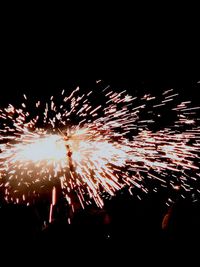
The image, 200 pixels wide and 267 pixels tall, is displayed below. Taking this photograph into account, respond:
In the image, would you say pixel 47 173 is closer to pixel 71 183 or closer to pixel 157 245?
pixel 71 183

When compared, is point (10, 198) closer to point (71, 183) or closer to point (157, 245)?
point (71, 183)

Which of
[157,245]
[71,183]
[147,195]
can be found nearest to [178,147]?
[147,195]

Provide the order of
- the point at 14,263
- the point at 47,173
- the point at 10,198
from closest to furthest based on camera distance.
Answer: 1. the point at 14,263
2. the point at 10,198
3. the point at 47,173

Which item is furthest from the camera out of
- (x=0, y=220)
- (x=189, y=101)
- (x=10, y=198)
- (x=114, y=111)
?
(x=189, y=101)

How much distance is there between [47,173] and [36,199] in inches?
15.8

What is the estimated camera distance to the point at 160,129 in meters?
4.86

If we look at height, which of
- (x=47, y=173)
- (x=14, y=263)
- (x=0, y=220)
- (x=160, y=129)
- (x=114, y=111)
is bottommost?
(x=14, y=263)

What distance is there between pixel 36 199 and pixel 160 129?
2.09 metres

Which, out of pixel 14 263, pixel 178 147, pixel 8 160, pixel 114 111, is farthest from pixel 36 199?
pixel 178 147

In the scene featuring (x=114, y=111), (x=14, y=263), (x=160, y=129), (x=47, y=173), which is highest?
(x=114, y=111)

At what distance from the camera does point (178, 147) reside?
4.39 meters

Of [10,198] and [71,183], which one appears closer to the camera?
[10,198]

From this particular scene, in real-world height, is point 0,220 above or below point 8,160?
below

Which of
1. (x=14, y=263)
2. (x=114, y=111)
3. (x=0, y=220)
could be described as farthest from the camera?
(x=114, y=111)
